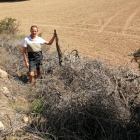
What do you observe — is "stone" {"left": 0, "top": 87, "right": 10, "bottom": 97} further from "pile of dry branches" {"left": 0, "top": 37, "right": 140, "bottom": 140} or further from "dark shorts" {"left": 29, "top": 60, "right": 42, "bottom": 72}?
"dark shorts" {"left": 29, "top": 60, "right": 42, "bottom": 72}

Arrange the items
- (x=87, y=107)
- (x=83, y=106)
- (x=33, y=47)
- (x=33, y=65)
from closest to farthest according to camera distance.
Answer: (x=87, y=107)
(x=83, y=106)
(x=33, y=47)
(x=33, y=65)

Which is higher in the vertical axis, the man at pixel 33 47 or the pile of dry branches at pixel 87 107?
the man at pixel 33 47

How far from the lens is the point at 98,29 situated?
1098 cm

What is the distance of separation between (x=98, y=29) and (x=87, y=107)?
8.88m

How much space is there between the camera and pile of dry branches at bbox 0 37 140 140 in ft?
8.91

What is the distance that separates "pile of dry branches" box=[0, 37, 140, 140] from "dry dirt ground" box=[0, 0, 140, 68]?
6.18 ft

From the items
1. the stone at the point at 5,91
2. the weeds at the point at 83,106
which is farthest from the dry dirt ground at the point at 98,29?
the stone at the point at 5,91

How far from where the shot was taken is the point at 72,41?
9180 mm

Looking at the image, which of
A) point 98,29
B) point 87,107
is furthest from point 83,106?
point 98,29

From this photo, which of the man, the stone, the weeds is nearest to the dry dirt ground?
the man

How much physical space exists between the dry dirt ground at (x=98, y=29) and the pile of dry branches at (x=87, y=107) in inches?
74.2

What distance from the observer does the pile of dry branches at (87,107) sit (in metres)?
2.71

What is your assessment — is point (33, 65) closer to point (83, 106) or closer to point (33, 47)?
point (33, 47)

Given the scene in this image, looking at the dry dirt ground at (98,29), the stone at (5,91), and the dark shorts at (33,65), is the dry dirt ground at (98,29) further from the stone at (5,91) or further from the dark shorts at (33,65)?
the stone at (5,91)
